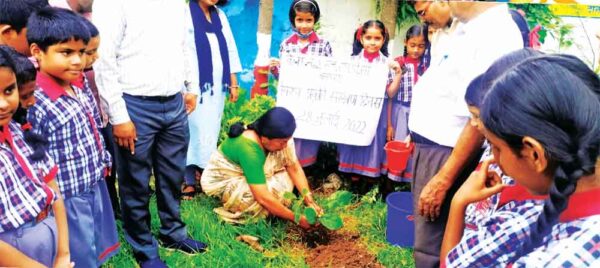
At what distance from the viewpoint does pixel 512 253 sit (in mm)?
1327

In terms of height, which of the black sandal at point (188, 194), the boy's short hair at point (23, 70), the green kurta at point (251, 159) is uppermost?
the boy's short hair at point (23, 70)

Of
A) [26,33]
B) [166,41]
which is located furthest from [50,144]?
[166,41]

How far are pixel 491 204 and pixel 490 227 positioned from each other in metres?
0.30

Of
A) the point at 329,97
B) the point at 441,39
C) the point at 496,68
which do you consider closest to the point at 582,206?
the point at 496,68

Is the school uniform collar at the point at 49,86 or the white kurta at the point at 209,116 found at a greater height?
the school uniform collar at the point at 49,86

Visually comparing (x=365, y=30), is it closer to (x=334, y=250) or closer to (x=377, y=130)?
(x=377, y=130)

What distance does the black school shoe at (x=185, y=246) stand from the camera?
343 cm

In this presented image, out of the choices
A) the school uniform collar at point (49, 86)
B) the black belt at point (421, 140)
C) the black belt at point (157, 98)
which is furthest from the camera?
the black belt at point (157, 98)

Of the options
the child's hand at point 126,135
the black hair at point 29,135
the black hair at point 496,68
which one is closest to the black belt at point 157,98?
the child's hand at point 126,135

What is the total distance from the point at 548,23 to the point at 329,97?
189cm

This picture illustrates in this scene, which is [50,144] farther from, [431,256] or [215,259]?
[431,256]

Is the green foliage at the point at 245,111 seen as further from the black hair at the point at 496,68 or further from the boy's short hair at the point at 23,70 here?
the black hair at the point at 496,68

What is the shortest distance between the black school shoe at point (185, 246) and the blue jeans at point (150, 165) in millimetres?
84

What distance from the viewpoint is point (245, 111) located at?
4820mm
